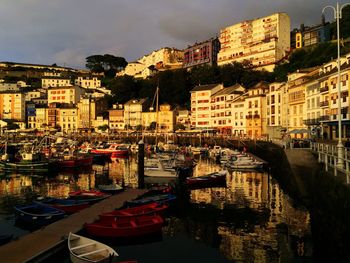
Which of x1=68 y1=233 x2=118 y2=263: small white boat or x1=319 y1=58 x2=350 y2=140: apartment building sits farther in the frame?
x1=319 y1=58 x2=350 y2=140: apartment building

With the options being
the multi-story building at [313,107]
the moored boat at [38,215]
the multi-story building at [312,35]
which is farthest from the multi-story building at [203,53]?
the moored boat at [38,215]

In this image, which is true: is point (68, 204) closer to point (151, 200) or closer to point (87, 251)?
point (151, 200)

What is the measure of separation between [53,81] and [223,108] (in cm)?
11460

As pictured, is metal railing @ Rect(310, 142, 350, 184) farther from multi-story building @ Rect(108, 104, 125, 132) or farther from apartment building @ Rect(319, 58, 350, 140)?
multi-story building @ Rect(108, 104, 125, 132)

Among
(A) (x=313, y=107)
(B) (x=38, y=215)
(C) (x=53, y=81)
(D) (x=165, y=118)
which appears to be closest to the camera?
(B) (x=38, y=215)

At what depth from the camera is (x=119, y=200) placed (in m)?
29.5

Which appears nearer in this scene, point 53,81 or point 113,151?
point 113,151

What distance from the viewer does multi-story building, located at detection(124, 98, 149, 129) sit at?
12888 cm

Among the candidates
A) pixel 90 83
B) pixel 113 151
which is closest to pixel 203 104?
pixel 113 151

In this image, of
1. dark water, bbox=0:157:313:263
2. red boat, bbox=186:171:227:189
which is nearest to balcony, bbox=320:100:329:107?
dark water, bbox=0:157:313:263

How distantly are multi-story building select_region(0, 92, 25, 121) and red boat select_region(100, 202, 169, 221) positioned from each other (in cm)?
13996

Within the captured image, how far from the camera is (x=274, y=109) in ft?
278

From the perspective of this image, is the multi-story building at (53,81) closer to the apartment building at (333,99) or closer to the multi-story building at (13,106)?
the multi-story building at (13,106)

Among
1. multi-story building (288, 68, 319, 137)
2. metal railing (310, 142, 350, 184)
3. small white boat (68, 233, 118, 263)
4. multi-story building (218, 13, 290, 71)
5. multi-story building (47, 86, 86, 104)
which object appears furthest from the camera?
multi-story building (47, 86, 86, 104)
